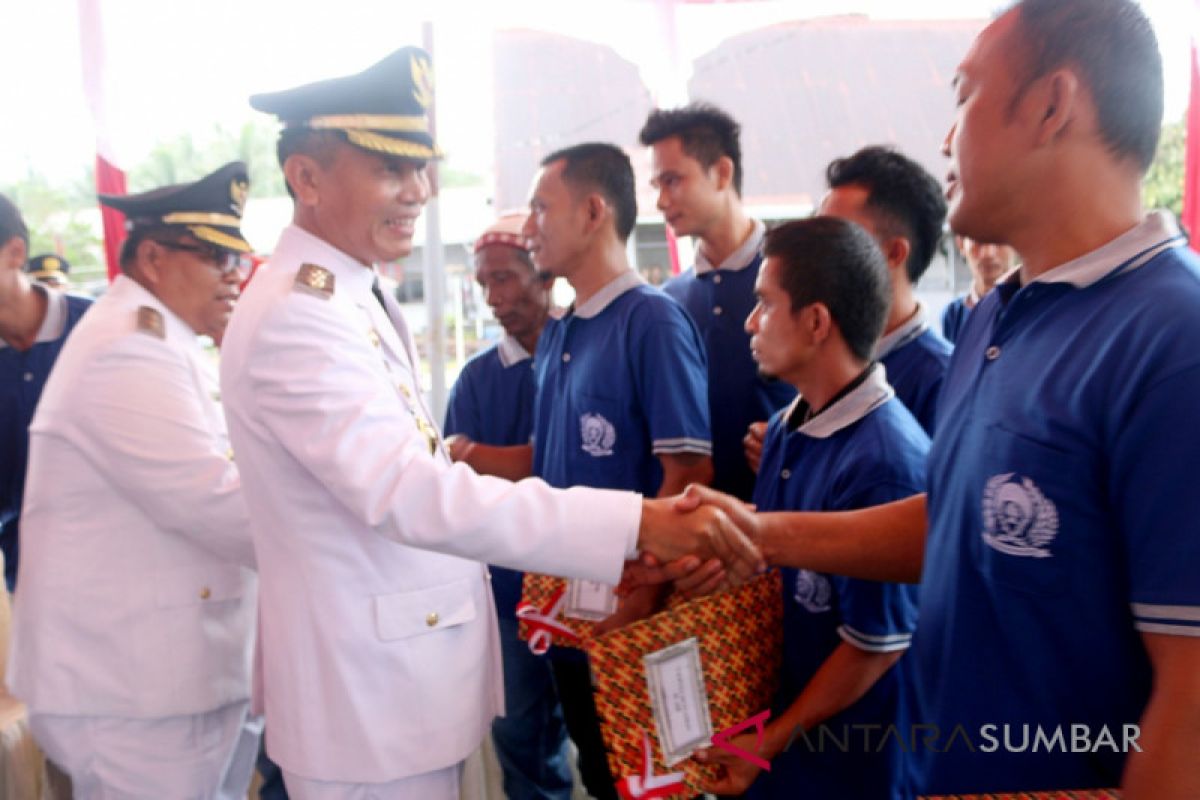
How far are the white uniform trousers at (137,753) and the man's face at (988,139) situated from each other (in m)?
1.76

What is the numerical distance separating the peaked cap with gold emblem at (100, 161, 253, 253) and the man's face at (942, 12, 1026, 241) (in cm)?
172

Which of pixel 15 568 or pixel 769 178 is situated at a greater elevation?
pixel 769 178

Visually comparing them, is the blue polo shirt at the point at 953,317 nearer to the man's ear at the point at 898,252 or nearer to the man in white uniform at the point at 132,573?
the man's ear at the point at 898,252

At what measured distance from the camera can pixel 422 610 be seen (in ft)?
4.78

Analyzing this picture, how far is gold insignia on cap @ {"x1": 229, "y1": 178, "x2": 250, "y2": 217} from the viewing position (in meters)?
2.28

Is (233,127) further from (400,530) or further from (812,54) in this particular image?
(400,530)

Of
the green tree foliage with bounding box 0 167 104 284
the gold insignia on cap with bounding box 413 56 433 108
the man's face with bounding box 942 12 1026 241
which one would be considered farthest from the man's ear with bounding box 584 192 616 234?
the green tree foliage with bounding box 0 167 104 284

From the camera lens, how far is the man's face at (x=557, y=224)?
94.1 inches

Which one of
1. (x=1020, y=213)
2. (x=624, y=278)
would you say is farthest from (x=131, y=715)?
(x=1020, y=213)

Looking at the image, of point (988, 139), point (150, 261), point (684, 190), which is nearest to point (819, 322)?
point (988, 139)

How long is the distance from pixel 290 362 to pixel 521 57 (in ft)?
9.67

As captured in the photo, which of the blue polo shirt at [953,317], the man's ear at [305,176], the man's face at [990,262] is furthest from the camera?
the blue polo shirt at [953,317]

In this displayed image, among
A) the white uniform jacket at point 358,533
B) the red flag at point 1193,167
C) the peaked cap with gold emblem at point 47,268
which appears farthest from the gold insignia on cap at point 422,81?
the red flag at point 1193,167

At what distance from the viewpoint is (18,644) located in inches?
77.1
